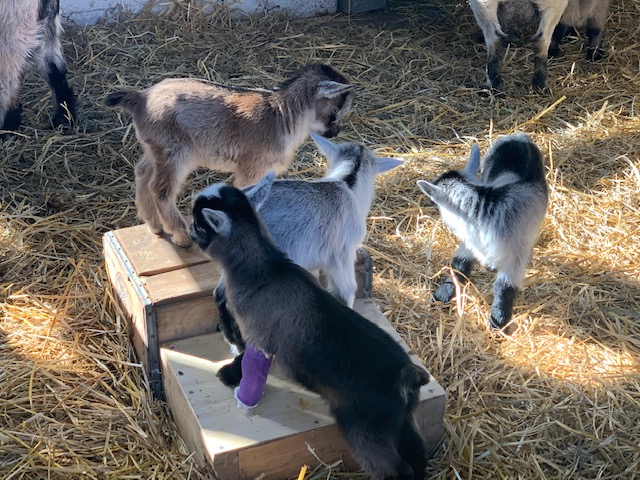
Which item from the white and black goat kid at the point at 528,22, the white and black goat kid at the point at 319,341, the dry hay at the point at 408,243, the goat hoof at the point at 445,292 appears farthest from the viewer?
the white and black goat kid at the point at 528,22

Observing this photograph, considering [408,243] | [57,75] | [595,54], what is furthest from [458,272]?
[595,54]

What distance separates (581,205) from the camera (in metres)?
5.45

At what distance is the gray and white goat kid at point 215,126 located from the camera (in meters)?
4.18

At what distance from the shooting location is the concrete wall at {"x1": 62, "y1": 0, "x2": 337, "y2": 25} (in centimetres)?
739

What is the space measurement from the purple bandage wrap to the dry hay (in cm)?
34

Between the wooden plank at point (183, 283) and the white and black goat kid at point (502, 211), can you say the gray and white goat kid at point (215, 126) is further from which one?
the white and black goat kid at point (502, 211)

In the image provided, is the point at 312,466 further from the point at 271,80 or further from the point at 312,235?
the point at 271,80

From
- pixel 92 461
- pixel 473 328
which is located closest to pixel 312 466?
pixel 92 461

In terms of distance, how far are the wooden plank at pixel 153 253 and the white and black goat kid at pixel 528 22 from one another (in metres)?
3.72

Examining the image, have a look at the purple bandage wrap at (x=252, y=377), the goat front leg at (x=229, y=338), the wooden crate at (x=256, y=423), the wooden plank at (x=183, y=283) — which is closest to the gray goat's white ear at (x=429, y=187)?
the wooden crate at (x=256, y=423)

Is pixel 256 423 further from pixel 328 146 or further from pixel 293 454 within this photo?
pixel 328 146

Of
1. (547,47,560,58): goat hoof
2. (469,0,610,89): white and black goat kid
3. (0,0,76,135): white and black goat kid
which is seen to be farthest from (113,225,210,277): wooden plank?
(547,47,560,58): goat hoof

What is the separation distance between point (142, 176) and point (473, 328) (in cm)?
191

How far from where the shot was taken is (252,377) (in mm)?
3289
